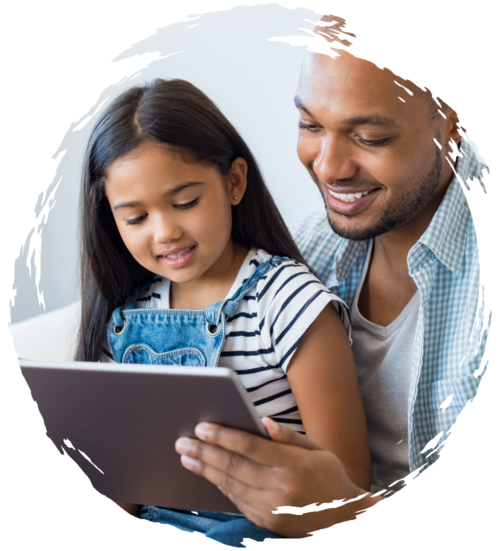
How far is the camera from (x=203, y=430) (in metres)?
0.66

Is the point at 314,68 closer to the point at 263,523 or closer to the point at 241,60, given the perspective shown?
the point at 241,60

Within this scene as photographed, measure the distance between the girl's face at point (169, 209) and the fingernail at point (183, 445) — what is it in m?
0.33

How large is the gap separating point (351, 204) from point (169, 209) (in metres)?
0.30

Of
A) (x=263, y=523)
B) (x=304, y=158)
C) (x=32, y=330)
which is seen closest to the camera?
(x=263, y=523)

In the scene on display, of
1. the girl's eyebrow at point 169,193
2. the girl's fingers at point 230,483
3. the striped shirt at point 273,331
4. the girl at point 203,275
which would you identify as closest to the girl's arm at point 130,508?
the girl at point 203,275

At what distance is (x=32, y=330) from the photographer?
1.07m

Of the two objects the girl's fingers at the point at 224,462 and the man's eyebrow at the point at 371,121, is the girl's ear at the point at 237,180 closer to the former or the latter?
the man's eyebrow at the point at 371,121

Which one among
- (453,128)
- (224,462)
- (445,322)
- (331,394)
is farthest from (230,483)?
(453,128)

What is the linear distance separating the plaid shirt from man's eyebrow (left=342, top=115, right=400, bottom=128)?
0.52 ft

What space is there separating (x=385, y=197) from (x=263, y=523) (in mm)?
528

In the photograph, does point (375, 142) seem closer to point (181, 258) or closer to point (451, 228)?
point (451, 228)

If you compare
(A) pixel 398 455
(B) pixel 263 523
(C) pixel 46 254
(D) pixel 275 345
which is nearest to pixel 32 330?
(C) pixel 46 254

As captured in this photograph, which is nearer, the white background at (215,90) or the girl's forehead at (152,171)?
the white background at (215,90)

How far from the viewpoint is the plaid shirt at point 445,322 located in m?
0.91
